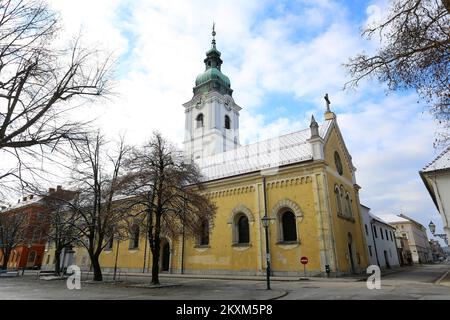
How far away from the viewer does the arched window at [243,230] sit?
27147mm

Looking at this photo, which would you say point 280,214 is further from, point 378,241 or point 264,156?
point 378,241

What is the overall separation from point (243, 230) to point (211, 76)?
32.1 metres

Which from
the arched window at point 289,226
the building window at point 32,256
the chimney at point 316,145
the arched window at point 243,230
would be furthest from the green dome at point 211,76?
the building window at point 32,256

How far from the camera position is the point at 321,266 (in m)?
22.1

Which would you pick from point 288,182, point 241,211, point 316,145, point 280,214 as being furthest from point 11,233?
point 316,145

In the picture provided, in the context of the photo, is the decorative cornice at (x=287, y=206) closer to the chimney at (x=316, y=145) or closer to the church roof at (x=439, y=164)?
the chimney at (x=316, y=145)

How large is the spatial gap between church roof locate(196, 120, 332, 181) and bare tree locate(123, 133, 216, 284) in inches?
407

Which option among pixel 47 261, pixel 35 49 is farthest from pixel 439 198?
pixel 47 261

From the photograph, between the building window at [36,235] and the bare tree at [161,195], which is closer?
the bare tree at [161,195]

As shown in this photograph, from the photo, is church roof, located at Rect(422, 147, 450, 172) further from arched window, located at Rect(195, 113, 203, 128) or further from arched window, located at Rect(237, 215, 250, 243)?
arched window, located at Rect(195, 113, 203, 128)

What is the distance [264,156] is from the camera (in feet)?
97.0
